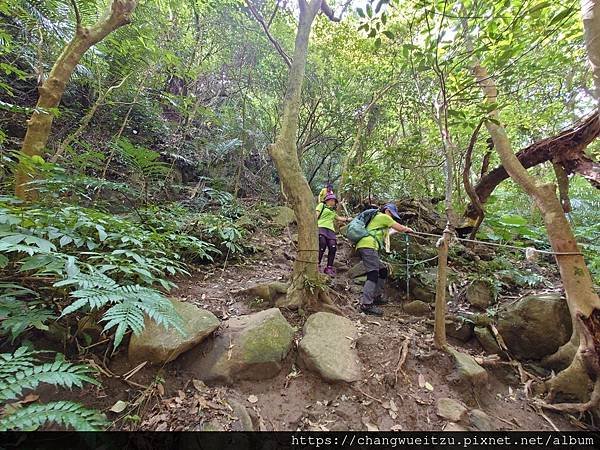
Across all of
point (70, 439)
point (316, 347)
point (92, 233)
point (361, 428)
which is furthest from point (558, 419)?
point (92, 233)

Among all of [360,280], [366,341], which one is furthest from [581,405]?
[360,280]

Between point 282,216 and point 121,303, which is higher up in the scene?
point 282,216

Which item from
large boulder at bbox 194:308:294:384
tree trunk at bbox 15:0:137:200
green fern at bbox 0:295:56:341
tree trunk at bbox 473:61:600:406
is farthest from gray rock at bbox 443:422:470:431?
tree trunk at bbox 15:0:137:200

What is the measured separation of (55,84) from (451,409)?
5.76m

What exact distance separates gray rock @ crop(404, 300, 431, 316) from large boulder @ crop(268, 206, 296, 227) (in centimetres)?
388

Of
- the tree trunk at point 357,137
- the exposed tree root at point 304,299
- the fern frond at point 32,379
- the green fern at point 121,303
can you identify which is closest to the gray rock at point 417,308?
the exposed tree root at point 304,299

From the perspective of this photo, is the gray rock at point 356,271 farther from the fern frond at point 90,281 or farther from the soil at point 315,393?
the fern frond at point 90,281

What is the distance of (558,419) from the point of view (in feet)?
10.0

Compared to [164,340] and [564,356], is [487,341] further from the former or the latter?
[164,340]

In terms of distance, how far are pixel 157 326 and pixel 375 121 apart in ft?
29.0

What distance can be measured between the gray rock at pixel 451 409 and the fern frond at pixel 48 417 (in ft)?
9.85

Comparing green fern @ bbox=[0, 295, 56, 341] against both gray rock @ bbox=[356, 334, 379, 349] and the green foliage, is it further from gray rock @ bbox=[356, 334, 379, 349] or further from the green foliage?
gray rock @ bbox=[356, 334, 379, 349]

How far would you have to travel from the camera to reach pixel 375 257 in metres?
4.56

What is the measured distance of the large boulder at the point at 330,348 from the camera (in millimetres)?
2955
